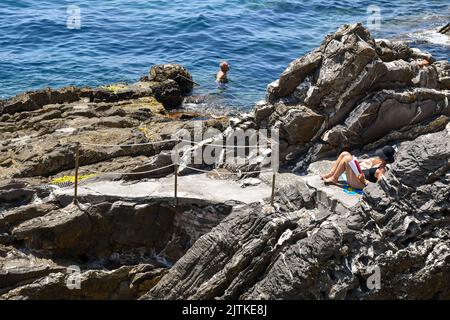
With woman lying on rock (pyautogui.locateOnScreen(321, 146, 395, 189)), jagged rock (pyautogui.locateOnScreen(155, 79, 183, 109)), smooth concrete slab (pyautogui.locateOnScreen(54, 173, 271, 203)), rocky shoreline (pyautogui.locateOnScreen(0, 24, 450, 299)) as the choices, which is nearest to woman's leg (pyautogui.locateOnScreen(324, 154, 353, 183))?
woman lying on rock (pyautogui.locateOnScreen(321, 146, 395, 189))

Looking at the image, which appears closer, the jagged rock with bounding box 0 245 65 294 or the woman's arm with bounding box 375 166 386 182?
the jagged rock with bounding box 0 245 65 294

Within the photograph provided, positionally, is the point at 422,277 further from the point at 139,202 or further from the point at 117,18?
the point at 117,18

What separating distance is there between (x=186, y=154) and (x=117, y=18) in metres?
29.9

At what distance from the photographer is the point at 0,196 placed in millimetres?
14578

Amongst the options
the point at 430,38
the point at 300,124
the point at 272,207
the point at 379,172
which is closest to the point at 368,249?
the point at 272,207

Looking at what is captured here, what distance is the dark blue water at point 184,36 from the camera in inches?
1289

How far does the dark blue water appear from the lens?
3275 cm

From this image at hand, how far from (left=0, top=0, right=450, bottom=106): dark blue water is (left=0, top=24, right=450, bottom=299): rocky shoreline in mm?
12826

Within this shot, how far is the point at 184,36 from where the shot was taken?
40312mm

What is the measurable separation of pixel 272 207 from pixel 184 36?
29.3 meters

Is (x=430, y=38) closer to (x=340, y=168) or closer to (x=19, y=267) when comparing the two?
(x=340, y=168)

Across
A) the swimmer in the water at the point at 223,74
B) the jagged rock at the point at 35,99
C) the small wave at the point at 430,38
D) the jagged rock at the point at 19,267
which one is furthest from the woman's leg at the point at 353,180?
the small wave at the point at 430,38

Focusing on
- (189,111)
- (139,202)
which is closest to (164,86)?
(189,111)

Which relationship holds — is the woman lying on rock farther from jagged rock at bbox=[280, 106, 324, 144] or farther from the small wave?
the small wave
